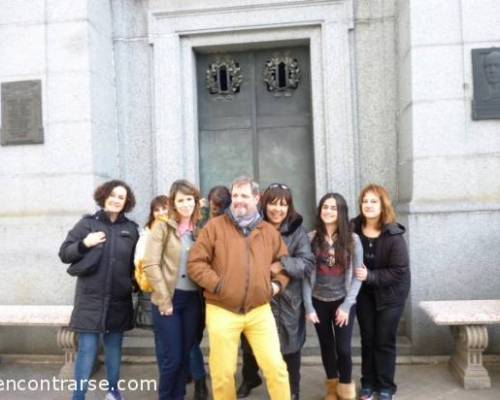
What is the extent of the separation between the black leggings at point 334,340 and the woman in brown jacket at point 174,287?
99 centimetres

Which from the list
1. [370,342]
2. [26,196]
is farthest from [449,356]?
[26,196]

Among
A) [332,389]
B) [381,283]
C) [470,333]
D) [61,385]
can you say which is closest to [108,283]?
[61,385]

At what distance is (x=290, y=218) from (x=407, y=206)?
1.99 meters

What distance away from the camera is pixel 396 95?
5949 mm

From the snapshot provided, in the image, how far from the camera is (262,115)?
6.54 meters

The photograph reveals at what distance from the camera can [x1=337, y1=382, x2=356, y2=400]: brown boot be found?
13.0ft

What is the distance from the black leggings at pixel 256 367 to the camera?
150 inches

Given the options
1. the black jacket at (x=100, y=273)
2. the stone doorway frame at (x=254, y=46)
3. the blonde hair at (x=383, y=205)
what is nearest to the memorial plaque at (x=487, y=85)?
the stone doorway frame at (x=254, y=46)

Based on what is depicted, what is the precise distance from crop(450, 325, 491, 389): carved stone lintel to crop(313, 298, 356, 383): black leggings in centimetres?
127

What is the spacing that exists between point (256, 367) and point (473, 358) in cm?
201

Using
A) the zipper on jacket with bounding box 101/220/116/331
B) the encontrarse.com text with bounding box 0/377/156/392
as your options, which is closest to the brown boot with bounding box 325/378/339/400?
the encontrarse.com text with bounding box 0/377/156/392

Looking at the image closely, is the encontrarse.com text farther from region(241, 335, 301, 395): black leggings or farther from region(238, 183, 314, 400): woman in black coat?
region(238, 183, 314, 400): woman in black coat

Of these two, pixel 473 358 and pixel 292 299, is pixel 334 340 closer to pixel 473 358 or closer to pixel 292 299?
pixel 292 299

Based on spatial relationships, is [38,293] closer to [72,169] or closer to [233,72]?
[72,169]
